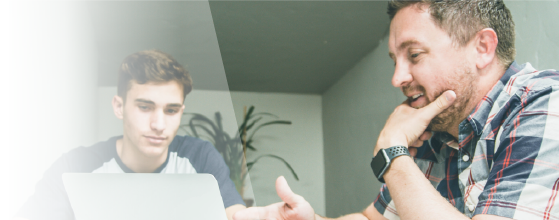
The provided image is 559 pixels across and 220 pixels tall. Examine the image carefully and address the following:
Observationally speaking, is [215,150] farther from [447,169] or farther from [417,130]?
[447,169]

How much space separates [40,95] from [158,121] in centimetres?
19

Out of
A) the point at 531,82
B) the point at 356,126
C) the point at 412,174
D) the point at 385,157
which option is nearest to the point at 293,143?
the point at 356,126

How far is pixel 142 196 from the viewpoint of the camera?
1.96 feet

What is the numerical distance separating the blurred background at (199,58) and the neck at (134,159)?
0.09 feet

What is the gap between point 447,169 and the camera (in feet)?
3.34

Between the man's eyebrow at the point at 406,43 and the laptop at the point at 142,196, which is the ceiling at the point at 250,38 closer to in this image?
the laptop at the point at 142,196

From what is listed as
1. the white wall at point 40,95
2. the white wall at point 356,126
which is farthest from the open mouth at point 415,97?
the white wall at point 356,126

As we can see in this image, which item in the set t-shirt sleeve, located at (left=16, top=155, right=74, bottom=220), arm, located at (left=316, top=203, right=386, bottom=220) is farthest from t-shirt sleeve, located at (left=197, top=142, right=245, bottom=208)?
arm, located at (left=316, top=203, right=386, bottom=220)

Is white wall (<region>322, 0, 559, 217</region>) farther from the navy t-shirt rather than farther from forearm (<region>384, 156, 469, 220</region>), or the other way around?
the navy t-shirt

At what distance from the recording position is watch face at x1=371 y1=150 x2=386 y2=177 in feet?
2.97

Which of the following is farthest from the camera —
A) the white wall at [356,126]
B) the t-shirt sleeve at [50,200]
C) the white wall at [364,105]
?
the white wall at [356,126]

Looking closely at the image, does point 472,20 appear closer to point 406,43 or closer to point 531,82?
point 406,43

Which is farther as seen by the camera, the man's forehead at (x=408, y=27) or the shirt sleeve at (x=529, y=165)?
the man's forehead at (x=408, y=27)

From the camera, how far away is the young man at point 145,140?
56 cm
